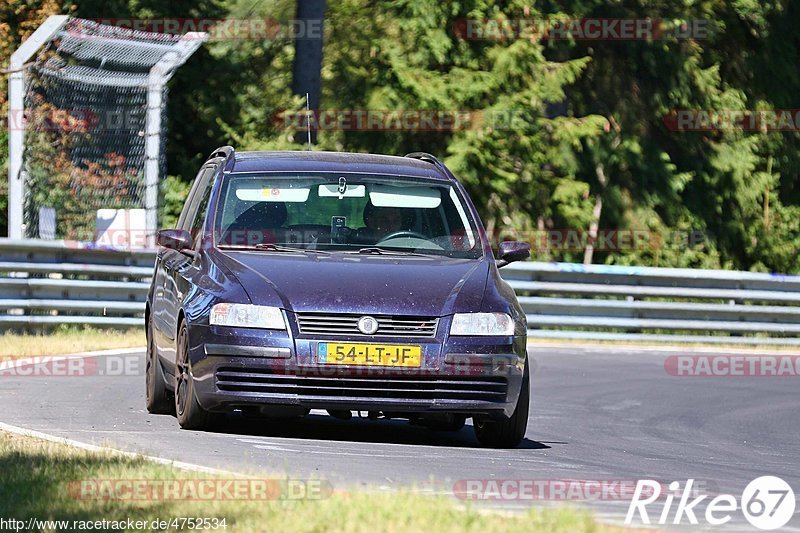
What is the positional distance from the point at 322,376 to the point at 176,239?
5.66 ft

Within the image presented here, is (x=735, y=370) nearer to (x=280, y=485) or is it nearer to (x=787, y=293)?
(x=787, y=293)

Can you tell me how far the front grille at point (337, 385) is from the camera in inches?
372

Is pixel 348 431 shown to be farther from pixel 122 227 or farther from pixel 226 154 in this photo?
pixel 122 227

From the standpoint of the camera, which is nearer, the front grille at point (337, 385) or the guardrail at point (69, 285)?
the front grille at point (337, 385)

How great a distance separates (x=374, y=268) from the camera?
9945 mm

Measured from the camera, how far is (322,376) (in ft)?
31.0

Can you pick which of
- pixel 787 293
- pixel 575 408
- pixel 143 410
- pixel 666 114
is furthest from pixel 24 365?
pixel 666 114

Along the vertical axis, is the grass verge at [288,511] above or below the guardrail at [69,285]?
above

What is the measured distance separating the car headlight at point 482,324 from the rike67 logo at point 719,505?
1456 mm

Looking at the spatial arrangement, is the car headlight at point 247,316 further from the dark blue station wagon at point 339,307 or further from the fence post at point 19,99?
the fence post at point 19,99

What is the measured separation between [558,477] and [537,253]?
24166 millimetres

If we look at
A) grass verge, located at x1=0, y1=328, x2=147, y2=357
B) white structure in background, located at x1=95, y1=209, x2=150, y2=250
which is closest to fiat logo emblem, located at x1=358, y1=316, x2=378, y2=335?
grass verge, located at x1=0, y1=328, x2=147, y2=357

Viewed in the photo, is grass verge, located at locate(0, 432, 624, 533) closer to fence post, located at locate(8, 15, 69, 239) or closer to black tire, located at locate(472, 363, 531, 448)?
black tire, located at locate(472, 363, 531, 448)

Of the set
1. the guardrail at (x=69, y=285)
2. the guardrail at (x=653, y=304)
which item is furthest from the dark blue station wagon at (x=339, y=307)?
the guardrail at (x=653, y=304)
